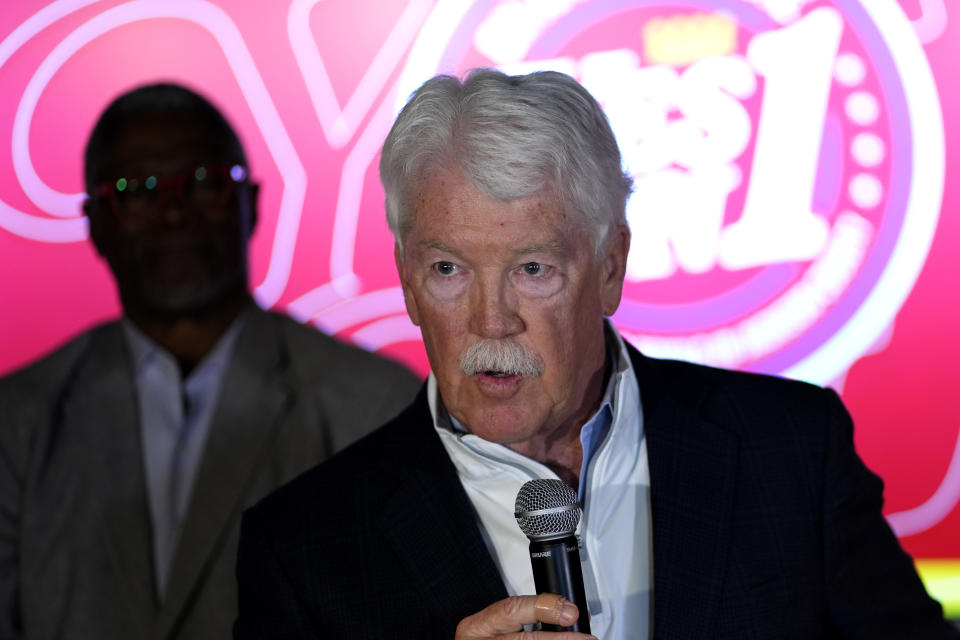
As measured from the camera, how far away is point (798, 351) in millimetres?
3303

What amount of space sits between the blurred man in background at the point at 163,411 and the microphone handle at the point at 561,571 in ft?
5.22

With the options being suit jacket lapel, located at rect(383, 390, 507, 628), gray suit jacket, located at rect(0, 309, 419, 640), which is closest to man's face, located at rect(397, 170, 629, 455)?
suit jacket lapel, located at rect(383, 390, 507, 628)

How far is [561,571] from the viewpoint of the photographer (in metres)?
1.61

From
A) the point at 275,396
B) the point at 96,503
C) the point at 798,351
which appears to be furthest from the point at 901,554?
the point at 96,503

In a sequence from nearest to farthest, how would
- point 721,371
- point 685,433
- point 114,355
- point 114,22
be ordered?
1. point 685,433
2. point 721,371
3. point 114,355
4. point 114,22

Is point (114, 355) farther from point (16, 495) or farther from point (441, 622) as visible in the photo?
point (441, 622)

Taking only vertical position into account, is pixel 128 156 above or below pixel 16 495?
above

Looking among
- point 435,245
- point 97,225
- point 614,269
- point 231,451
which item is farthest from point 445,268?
point 97,225

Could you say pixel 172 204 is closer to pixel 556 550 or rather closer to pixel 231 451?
pixel 231 451

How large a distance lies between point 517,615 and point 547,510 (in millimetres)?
137

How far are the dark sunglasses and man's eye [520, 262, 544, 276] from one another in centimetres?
137

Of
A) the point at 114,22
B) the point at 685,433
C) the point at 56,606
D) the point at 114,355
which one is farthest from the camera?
the point at 114,22

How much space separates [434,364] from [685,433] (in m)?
0.44

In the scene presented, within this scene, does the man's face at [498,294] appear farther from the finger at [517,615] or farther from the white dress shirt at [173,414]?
the white dress shirt at [173,414]
